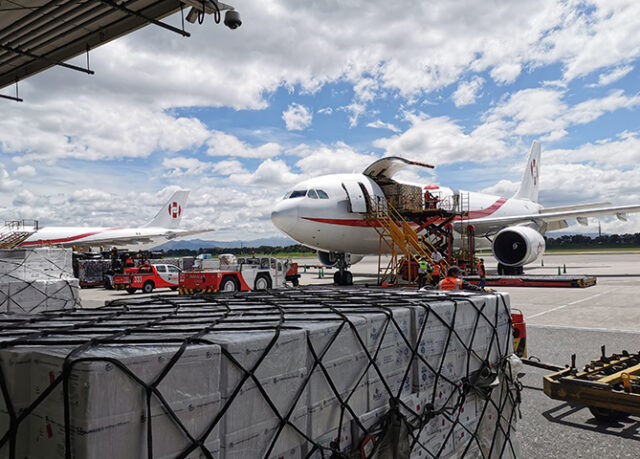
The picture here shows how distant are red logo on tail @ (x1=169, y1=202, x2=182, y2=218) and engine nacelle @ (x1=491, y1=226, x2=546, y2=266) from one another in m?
37.5

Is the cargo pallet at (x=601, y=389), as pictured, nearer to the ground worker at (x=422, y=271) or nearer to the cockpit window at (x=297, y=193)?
the ground worker at (x=422, y=271)

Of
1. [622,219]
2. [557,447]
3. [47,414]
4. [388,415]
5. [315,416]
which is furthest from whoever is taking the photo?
[622,219]

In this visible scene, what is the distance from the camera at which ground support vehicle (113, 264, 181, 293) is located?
21.0 metres

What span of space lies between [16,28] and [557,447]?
31.2 ft

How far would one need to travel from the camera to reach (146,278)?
840 inches

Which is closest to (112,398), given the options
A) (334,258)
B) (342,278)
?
(342,278)

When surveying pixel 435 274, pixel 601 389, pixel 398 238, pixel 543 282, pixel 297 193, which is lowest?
pixel 543 282

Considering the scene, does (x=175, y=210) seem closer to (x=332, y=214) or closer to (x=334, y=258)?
(x=334, y=258)

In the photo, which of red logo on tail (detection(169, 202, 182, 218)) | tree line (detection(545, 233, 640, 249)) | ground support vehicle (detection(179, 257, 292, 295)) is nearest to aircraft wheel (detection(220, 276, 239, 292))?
ground support vehicle (detection(179, 257, 292, 295))

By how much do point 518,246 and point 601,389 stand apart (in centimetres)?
1722

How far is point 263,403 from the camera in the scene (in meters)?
2.35

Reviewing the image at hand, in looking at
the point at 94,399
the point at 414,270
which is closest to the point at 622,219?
the point at 414,270

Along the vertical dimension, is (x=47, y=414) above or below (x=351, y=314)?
below

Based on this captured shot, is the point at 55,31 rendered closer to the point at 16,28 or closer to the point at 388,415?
the point at 16,28
